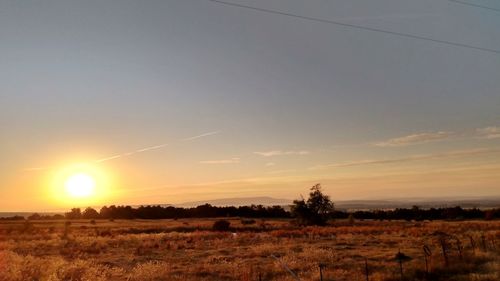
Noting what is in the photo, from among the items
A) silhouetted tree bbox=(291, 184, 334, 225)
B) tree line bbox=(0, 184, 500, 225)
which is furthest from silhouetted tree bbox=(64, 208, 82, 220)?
silhouetted tree bbox=(291, 184, 334, 225)

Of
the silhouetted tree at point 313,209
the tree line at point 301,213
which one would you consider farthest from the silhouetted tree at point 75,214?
the silhouetted tree at point 313,209

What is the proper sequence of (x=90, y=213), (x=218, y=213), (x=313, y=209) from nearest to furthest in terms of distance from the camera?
(x=313, y=209), (x=90, y=213), (x=218, y=213)

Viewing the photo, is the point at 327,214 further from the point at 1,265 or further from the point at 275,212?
the point at 1,265

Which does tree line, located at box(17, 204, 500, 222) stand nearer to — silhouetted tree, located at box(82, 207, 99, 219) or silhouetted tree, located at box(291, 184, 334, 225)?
silhouetted tree, located at box(82, 207, 99, 219)

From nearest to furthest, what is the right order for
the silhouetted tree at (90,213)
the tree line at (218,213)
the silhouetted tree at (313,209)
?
the silhouetted tree at (313,209)
the tree line at (218,213)
the silhouetted tree at (90,213)

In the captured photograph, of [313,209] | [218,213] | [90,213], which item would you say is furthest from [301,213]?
[90,213]

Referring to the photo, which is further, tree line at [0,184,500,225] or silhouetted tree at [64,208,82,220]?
silhouetted tree at [64,208,82,220]

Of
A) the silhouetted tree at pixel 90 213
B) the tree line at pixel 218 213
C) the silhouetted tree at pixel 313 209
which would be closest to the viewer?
the silhouetted tree at pixel 313 209

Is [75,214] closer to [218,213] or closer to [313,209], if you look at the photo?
[218,213]

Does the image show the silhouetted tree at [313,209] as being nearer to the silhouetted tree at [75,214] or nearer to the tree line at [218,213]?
the tree line at [218,213]

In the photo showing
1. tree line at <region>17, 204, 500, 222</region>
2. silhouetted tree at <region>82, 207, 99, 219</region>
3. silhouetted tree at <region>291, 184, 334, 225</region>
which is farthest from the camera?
silhouetted tree at <region>82, 207, 99, 219</region>

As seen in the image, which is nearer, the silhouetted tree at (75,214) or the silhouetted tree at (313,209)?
the silhouetted tree at (313,209)

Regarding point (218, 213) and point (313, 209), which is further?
point (218, 213)

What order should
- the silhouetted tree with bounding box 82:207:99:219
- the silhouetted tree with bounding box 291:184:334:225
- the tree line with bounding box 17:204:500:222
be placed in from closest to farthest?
the silhouetted tree with bounding box 291:184:334:225
the tree line with bounding box 17:204:500:222
the silhouetted tree with bounding box 82:207:99:219
